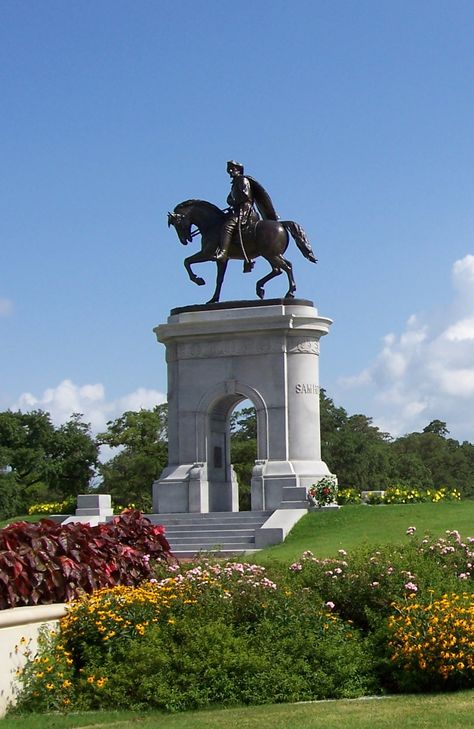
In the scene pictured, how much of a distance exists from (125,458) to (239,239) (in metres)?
31.3

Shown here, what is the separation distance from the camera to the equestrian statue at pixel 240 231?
33062 millimetres

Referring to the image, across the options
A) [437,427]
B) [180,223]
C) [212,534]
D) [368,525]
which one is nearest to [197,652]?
[368,525]

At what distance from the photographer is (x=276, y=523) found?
26.7 metres

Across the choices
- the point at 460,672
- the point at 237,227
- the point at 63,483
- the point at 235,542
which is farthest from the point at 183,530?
the point at 63,483

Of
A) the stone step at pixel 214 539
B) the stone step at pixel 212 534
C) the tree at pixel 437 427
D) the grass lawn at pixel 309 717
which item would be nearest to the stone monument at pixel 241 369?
the stone step at pixel 212 534

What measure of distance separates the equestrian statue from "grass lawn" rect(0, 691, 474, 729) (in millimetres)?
22111

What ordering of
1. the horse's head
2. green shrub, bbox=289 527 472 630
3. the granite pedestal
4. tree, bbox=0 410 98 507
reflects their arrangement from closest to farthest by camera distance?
→ green shrub, bbox=289 527 472 630
the granite pedestal
the horse's head
tree, bbox=0 410 98 507

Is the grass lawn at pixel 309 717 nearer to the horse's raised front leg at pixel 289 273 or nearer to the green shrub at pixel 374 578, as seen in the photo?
the green shrub at pixel 374 578

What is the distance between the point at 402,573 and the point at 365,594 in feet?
2.02

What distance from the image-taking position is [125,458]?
62.7 metres

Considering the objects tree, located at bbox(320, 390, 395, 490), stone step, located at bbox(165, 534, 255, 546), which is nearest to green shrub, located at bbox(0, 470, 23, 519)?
tree, located at bbox(320, 390, 395, 490)

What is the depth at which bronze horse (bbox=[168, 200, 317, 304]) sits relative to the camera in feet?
109

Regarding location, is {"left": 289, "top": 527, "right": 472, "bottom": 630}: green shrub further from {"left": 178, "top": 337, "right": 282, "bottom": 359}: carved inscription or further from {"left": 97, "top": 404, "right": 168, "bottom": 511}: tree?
{"left": 97, "top": 404, "right": 168, "bottom": 511}: tree

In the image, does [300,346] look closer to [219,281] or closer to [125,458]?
[219,281]
